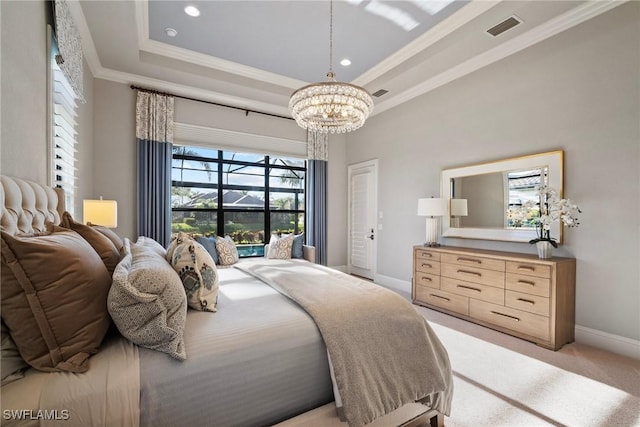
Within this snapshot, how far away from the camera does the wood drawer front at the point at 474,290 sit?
2.95 metres

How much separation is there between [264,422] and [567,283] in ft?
9.60

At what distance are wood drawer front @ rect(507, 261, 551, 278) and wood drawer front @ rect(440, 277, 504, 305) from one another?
263 mm

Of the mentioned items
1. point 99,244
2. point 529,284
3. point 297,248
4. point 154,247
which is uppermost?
point 99,244

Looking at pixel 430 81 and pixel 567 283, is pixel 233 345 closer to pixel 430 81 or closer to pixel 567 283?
pixel 567 283

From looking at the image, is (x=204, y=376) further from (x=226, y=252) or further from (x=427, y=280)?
(x=427, y=280)

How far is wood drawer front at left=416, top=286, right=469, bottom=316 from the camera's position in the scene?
327 cm

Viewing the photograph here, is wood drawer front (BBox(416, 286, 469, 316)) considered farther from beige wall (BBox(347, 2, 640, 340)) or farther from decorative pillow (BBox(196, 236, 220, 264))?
decorative pillow (BBox(196, 236, 220, 264))

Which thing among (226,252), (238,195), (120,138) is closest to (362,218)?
(238,195)

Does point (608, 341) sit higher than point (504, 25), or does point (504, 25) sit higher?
point (504, 25)

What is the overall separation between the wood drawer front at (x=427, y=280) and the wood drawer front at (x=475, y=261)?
28 cm

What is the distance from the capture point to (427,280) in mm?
3691

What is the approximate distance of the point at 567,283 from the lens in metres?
2.66

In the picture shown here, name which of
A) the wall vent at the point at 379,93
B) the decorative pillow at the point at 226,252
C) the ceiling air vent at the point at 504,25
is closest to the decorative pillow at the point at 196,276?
the decorative pillow at the point at 226,252

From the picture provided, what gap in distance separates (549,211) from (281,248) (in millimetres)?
3205
